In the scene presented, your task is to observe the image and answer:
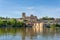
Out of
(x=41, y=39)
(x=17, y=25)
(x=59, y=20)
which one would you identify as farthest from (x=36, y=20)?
(x=41, y=39)

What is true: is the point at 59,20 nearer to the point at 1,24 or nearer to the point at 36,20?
the point at 36,20

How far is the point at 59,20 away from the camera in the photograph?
70.4m

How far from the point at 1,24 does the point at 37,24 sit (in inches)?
668

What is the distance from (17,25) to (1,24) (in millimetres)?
5154

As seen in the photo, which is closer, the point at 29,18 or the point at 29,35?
the point at 29,35

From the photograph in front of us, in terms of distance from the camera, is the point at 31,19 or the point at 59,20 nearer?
the point at 59,20

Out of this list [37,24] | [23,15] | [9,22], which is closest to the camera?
[9,22]

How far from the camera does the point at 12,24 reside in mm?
56938

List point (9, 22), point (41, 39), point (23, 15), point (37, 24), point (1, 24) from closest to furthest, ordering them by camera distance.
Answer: point (41, 39), point (1, 24), point (9, 22), point (37, 24), point (23, 15)

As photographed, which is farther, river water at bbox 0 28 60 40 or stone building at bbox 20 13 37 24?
stone building at bbox 20 13 37 24

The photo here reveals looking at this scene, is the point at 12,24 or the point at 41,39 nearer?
the point at 41,39

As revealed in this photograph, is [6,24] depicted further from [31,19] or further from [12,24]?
[31,19]

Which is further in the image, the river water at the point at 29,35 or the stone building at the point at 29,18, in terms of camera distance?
the stone building at the point at 29,18

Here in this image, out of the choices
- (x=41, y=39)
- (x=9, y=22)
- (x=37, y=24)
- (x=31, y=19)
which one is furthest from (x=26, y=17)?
(x=41, y=39)
